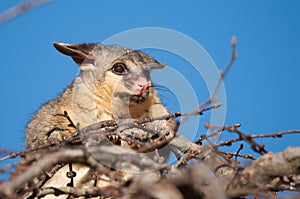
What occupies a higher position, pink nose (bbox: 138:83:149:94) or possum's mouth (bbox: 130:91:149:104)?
pink nose (bbox: 138:83:149:94)

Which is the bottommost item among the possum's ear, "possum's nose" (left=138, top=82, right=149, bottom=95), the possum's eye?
"possum's nose" (left=138, top=82, right=149, bottom=95)

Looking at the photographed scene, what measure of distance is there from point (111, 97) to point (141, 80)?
46cm

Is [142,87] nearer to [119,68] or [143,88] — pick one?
[143,88]

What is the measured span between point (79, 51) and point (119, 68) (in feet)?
1.97

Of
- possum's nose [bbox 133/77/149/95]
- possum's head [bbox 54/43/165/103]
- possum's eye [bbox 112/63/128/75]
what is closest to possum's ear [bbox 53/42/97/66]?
possum's head [bbox 54/43/165/103]

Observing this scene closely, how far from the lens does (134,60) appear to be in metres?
6.92

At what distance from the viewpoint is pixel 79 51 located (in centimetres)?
680

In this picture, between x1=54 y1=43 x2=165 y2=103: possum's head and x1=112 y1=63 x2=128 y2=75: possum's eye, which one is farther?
x1=112 y1=63 x2=128 y2=75: possum's eye

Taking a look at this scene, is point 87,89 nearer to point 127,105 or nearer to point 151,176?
point 127,105

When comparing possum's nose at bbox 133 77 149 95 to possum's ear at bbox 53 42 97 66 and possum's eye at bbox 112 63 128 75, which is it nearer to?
possum's eye at bbox 112 63 128 75

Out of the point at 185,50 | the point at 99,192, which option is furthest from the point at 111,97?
the point at 99,192

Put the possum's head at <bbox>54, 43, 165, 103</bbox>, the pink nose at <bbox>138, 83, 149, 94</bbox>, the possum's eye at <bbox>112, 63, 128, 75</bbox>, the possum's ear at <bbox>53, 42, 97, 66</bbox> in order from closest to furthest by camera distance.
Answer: the pink nose at <bbox>138, 83, 149, 94</bbox> → the possum's head at <bbox>54, 43, 165, 103</bbox> → the possum's ear at <bbox>53, 42, 97, 66</bbox> → the possum's eye at <bbox>112, 63, 128, 75</bbox>

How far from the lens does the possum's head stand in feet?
21.0

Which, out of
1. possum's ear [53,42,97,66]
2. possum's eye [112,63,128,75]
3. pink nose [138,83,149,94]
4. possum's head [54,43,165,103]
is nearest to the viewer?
pink nose [138,83,149,94]
